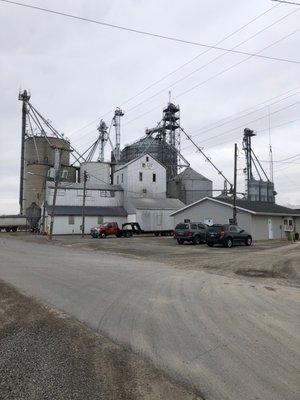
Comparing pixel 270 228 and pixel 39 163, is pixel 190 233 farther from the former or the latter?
pixel 39 163

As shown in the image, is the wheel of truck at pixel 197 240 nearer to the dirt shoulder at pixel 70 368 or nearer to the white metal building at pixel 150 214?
the white metal building at pixel 150 214

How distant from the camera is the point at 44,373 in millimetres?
5559

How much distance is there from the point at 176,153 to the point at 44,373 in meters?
80.8

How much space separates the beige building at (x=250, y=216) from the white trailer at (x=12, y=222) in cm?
3348

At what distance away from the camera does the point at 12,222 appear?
7544cm

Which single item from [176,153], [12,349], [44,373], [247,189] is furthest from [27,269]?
[176,153]

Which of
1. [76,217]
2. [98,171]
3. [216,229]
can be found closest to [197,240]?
[216,229]

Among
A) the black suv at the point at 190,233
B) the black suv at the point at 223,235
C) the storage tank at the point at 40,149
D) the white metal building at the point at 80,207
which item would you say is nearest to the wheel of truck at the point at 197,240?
the black suv at the point at 190,233

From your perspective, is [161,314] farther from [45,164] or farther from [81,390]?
[45,164]

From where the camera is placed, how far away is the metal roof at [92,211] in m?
64.3

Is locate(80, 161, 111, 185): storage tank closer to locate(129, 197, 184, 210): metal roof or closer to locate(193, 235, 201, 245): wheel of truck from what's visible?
locate(129, 197, 184, 210): metal roof

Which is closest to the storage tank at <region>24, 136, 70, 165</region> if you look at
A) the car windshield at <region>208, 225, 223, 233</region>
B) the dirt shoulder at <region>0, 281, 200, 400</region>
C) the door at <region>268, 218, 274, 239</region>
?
the door at <region>268, 218, 274, 239</region>

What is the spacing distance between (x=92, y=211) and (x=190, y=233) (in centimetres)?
3143

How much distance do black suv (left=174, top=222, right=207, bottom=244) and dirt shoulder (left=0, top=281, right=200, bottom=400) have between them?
29.8 meters
